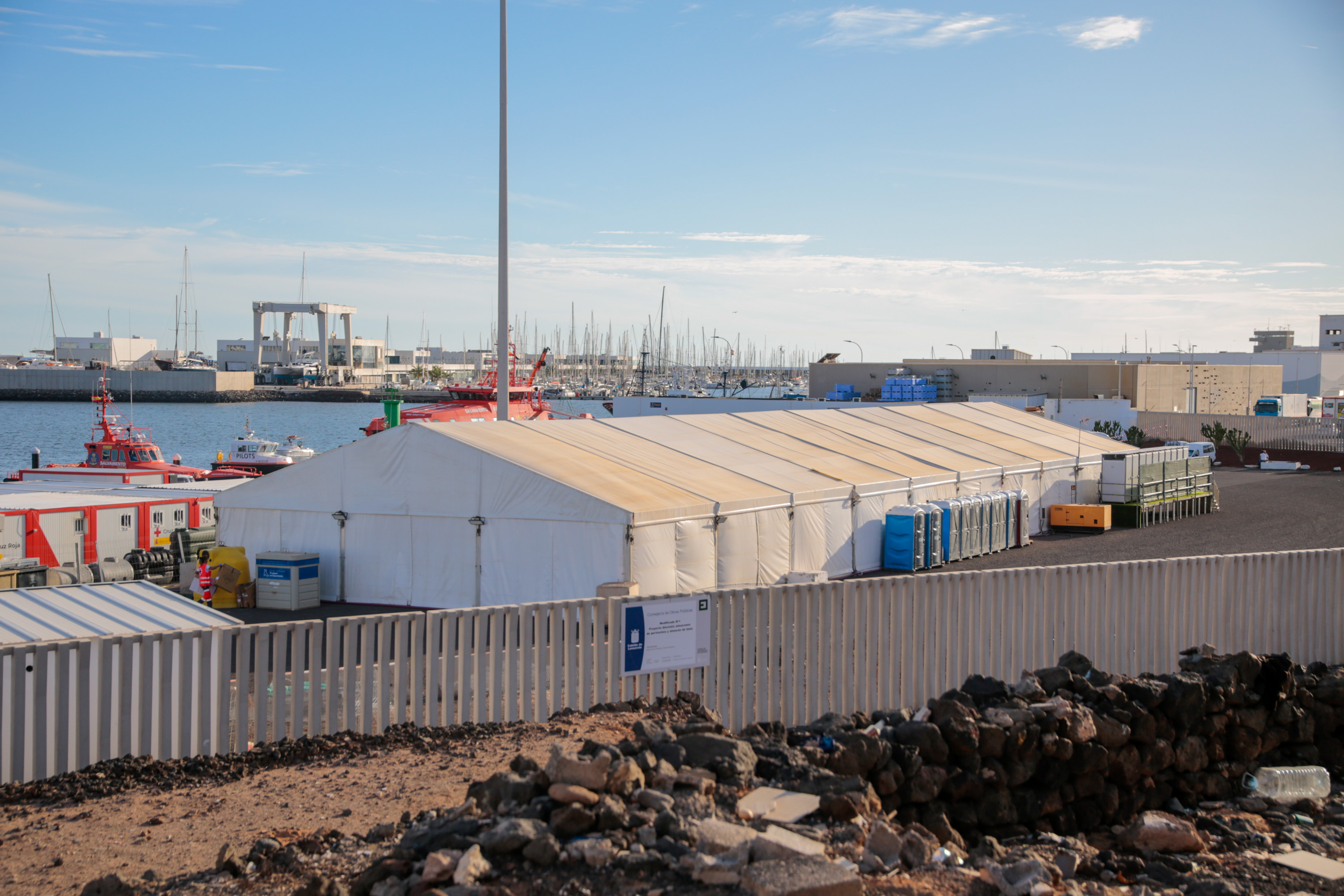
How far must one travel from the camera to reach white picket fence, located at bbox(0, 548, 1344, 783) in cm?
892

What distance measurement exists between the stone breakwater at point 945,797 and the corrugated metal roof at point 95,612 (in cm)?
479

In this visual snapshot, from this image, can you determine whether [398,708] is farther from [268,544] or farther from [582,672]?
[268,544]

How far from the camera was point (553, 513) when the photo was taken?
19.6 metres

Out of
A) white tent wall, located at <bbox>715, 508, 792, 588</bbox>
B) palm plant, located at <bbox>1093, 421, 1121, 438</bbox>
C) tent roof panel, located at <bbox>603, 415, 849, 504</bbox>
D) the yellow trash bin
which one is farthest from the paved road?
palm plant, located at <bbox>1093, 421, 1121, 438</bbox>

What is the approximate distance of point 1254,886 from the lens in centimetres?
845

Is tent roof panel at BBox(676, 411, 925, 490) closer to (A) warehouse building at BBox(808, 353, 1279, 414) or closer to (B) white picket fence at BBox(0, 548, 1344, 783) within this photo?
(B) white picket fence at BBox(0, 548, 1344, 783)

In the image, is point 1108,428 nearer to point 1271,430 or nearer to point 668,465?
point 1271,430

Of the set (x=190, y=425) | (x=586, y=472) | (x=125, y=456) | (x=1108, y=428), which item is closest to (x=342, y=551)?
(x=586, y=472)

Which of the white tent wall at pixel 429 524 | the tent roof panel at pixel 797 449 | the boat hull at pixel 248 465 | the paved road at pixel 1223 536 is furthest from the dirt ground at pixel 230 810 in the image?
the boat hull at pixel 248 465

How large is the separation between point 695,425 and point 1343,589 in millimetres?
18918

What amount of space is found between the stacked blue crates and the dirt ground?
67.6 metres

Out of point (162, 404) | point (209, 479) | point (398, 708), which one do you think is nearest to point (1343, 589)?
point (398, 708)

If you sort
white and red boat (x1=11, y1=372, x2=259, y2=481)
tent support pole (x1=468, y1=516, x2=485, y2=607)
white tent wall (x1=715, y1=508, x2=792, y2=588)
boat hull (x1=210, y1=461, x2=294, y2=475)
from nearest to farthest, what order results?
tent support pole (x1=468, y1=516, x2=485, y2=607) → white tent wall (x1=715, y1=508, x2=792, y2=588) → white and red boat (x1=11, y1=372, x2=259, y2=481) → boat hull (x1=210, y1=461, x2=294, y2=475)

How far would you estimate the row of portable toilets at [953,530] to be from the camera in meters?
25.7
